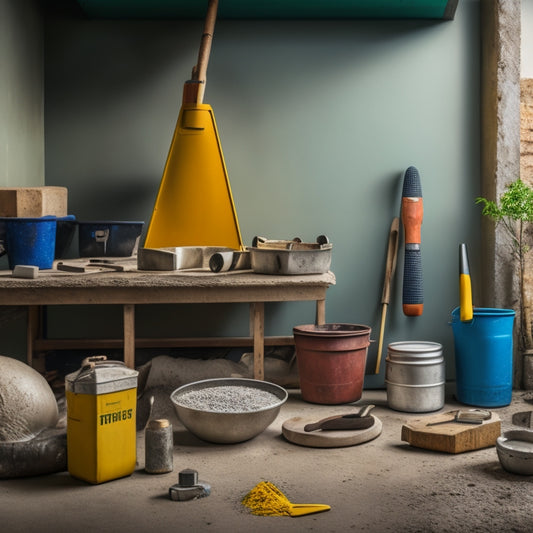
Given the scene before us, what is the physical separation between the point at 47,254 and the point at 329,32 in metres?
2.52

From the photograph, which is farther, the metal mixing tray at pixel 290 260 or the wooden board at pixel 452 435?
the metal mixing tray at pixel 290 260

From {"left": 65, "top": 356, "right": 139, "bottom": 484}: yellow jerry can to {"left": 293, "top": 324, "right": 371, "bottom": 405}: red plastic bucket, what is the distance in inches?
58.0

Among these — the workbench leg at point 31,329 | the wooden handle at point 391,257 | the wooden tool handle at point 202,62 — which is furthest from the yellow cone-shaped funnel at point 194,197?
the wooden handle at point 391,257

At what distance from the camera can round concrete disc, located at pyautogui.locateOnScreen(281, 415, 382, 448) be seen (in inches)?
146

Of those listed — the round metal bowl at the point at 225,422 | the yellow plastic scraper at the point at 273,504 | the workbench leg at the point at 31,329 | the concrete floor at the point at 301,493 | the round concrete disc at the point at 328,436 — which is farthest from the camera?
the workbench leg at the point at 31,329

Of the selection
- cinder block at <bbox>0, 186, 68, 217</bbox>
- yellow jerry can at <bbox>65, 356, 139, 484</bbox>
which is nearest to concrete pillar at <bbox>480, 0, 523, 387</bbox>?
yellow jerry can at <bbox>65, 356, 139, 484</bbox>

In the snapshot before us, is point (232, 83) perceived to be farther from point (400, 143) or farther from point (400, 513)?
point (400, 513)

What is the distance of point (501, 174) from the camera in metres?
4.96

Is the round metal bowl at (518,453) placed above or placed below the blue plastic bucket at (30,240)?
below

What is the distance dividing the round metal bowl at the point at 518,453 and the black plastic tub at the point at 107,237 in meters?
2.56

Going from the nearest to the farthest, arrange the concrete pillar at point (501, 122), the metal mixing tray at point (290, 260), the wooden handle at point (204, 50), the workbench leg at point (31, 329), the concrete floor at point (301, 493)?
the concrete floor at point (301, 493) → the metal mixing tray at point (290, 260) → the wooden handle at point (204, 50) → the workbench leg at point (31, 329) → the concrete pillar at point (501, 122)

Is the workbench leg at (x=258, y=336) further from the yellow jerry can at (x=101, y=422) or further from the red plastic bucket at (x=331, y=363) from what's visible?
the yellow jerry can at (x=101, y=422)

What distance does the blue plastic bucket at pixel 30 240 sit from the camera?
3939 millimetres

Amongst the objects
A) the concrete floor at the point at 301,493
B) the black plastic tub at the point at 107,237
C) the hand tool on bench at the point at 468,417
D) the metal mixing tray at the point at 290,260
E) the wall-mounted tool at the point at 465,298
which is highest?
the black plastic tub at the point at 107,237
